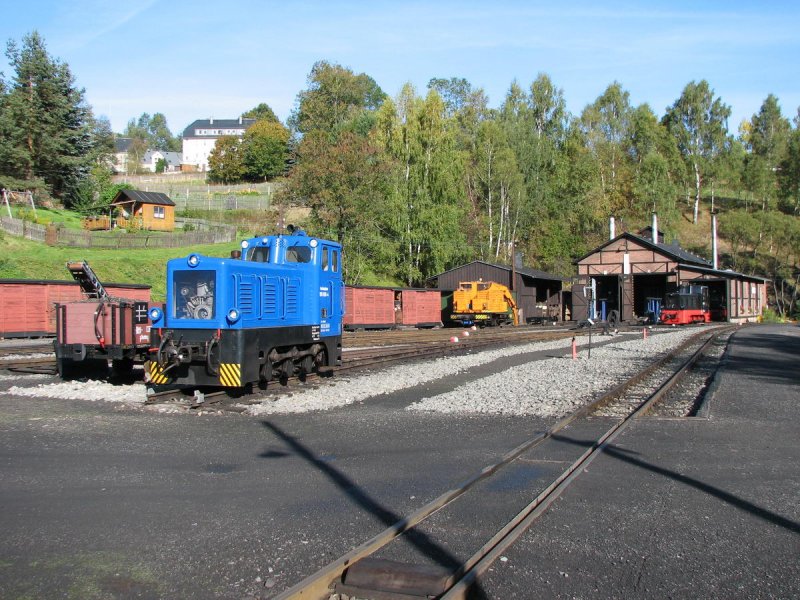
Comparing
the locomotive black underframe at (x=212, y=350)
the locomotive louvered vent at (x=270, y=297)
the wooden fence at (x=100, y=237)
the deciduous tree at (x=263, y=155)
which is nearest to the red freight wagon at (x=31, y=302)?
the locomotive louvered vent at (x=270, y=297)

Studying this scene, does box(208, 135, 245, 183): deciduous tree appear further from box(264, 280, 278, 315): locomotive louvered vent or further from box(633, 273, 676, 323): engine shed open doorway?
box(264, 280, 278, 315): locomotive louvered vent

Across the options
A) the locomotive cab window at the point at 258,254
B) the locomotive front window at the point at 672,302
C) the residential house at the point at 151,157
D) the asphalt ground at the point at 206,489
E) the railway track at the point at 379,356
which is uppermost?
the residential house at the point at 151,157

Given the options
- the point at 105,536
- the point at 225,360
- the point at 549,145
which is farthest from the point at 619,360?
the point at 549,145

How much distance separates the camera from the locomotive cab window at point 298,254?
1491cm

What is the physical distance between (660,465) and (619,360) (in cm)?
1384

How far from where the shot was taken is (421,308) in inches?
1796

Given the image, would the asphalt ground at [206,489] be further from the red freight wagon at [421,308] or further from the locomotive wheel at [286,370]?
the red freight wagon at [421,308]

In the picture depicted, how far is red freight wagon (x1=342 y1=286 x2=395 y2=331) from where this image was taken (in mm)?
37531

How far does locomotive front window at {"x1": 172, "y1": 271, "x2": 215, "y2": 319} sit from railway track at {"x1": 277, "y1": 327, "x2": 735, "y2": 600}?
21.1 feet

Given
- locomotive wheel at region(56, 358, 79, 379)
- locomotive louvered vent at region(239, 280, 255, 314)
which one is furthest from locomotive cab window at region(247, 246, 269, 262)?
locomotive wheel at region(56, 358, 79, 379)

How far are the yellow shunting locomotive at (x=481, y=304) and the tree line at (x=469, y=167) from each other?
7.10 meters

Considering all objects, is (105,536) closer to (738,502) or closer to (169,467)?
(169,467)

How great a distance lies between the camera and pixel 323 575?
14.8 ft

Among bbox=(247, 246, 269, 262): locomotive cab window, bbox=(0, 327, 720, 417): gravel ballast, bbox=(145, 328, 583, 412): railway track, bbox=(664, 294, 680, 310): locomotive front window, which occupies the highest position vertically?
bbox=(247, 246, 269, 262): locomotive cab window
